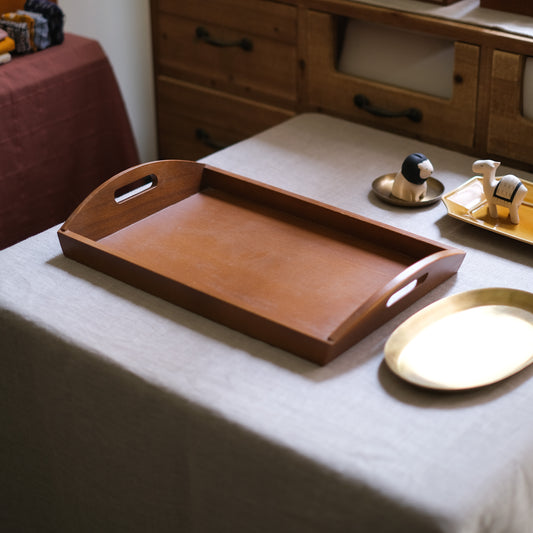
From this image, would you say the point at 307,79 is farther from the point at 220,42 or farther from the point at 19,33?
the point at 19,33

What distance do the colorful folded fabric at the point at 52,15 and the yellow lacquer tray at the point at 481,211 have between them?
36.7 inches

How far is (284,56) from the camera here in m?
1.75

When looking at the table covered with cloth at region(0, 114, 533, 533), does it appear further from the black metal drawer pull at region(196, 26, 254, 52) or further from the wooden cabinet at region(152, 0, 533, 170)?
the black metal drawer pull at region(196, 26, 254, 52)

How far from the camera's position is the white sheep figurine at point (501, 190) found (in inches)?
47.6

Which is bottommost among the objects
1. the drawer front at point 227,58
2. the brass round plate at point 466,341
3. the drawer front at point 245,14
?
the brass round plate at point 466,341

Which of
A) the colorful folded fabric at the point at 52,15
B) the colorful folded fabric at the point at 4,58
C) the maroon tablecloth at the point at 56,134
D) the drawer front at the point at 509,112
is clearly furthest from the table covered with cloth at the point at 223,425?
the colorful folded fabric at the point at 52,15

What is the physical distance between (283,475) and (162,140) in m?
1.40

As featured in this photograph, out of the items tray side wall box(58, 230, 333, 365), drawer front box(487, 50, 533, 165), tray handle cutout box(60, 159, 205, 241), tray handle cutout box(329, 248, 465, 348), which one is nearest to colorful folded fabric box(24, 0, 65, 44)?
tray handle cutout box(60, 159, 205, 241)

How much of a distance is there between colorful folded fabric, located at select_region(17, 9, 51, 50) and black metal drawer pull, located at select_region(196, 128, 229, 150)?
1.33ft

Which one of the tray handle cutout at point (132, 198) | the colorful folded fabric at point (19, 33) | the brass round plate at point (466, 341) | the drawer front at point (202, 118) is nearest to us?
the brass round plate at point (466, 341)

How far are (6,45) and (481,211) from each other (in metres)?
1.00

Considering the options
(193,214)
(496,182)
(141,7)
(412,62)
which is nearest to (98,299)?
(193,214)

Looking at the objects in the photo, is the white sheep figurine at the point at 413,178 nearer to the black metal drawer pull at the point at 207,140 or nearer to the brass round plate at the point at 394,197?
the brass round plate at the point at 394,197

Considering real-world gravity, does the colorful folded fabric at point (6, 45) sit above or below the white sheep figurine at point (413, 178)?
above
